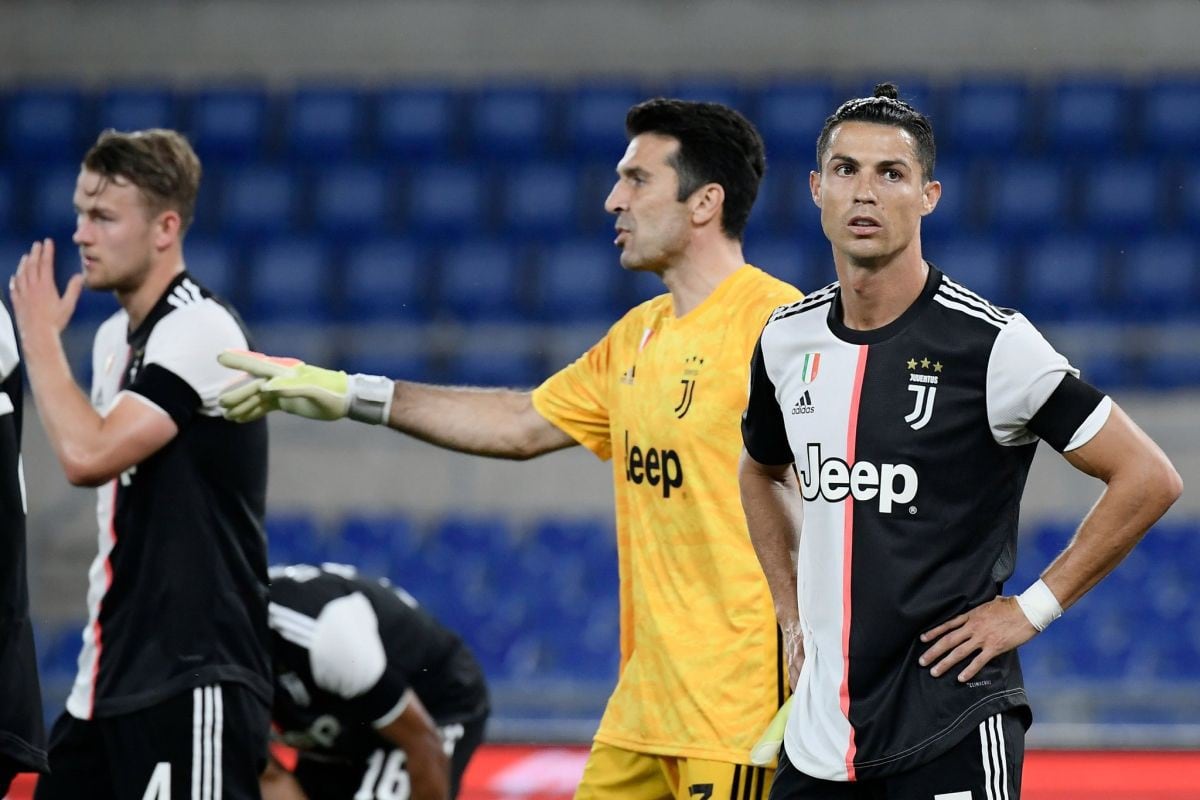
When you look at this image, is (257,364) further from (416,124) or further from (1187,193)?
(1187,193)

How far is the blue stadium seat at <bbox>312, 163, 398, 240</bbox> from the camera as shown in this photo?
12.7m

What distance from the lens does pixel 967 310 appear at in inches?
134

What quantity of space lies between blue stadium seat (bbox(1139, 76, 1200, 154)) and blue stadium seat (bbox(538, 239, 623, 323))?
3912 mm

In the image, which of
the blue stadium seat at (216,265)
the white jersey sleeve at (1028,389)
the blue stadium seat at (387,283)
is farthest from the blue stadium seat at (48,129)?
the white jersey sleeve at (1028,389)

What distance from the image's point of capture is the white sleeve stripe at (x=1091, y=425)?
3.26m

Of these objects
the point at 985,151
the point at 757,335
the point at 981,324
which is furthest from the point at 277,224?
the point at 981,324

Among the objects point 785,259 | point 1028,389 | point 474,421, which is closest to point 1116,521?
point 1028,389

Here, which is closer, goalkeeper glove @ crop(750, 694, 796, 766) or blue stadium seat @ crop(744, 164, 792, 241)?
goalkeeper glove @ crop(750, 694, 796, 766)

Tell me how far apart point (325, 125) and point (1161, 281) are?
6.00 m

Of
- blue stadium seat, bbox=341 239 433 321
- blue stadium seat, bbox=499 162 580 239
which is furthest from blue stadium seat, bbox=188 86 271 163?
blue stadium seat, bbox=499 162 580 239

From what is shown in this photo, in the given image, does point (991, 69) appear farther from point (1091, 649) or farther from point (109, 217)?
point (109, 217)

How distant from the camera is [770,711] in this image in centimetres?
405

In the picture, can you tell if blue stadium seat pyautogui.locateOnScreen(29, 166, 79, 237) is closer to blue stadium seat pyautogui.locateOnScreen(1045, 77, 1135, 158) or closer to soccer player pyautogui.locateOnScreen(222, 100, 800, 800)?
blue stadium seat pyautogui.locateOnScreen(1045, 77, 1135, 158)

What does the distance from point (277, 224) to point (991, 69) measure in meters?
5.32
